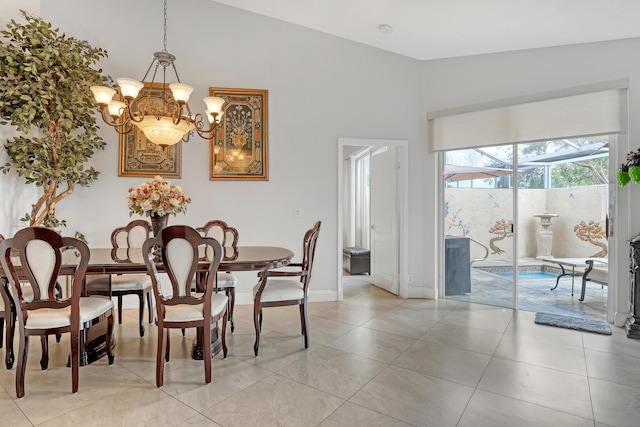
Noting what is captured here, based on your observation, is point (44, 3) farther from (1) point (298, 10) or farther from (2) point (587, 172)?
(2) point (587, 172)

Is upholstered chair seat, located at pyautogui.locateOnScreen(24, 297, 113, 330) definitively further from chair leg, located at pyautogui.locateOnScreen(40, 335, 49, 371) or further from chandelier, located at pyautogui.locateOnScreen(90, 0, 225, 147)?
chandelier, located at pyautogui.locateOnScreen(90, 0, 225, 147)

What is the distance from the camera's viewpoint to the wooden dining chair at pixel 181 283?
2.21 m

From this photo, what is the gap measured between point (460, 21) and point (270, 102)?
230 cm

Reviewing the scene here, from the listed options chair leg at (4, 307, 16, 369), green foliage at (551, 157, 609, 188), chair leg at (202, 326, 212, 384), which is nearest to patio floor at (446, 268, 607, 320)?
green foliage at (551, 157, 609, 188)

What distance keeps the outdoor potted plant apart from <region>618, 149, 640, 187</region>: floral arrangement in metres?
5.42

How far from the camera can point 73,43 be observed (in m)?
3.71

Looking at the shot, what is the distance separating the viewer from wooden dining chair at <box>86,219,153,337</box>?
285 centimetres

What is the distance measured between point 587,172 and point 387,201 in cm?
232

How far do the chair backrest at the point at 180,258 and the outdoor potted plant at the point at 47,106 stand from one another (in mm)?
2115

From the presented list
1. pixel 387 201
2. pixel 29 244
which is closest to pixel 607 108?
pixel 387 201

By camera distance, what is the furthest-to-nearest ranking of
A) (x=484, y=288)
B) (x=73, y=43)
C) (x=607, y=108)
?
(x=484, y=288) < (x=73, y=43) < (x=607, y=108)

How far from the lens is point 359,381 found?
2.33m

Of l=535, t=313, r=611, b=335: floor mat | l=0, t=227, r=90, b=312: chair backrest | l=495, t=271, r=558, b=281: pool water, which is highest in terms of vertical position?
l=0, t=227, r=90, b=312: chair backrest

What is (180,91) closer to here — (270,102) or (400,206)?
(270,102)
